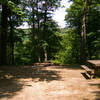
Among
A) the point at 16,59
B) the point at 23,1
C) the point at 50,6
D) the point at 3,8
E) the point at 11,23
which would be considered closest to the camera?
the point at 3,8

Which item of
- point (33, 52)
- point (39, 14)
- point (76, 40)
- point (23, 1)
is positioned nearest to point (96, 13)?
point (76, 40)

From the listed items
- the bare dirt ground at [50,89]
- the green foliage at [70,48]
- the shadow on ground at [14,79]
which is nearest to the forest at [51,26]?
the green foliage at [70,48]

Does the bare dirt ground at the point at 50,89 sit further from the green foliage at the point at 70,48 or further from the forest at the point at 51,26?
the green foliage at the point at 70,48

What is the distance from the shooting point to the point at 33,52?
26531 mm

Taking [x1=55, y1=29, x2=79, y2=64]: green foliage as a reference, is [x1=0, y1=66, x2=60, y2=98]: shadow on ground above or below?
below

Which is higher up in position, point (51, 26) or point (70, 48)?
point (51, 26)

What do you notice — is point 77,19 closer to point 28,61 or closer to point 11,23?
point 11,23

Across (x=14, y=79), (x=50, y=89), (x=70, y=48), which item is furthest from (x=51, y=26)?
(x=50, y=89)

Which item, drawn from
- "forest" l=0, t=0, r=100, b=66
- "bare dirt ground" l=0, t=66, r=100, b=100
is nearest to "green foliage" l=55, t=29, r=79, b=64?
"forest" l=0, t=0, r=100, b=66

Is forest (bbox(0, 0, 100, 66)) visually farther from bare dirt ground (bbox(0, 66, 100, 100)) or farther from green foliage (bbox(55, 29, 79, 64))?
bare dirt ground (bbox(0, 66, 100, 100))

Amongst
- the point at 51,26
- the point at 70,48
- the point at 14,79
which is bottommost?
the point at 14,79

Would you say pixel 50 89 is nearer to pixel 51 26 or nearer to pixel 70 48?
pixel 51 26

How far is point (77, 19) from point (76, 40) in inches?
150

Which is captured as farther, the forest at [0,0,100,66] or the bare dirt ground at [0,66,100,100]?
the forest at [0,0,100,66]
